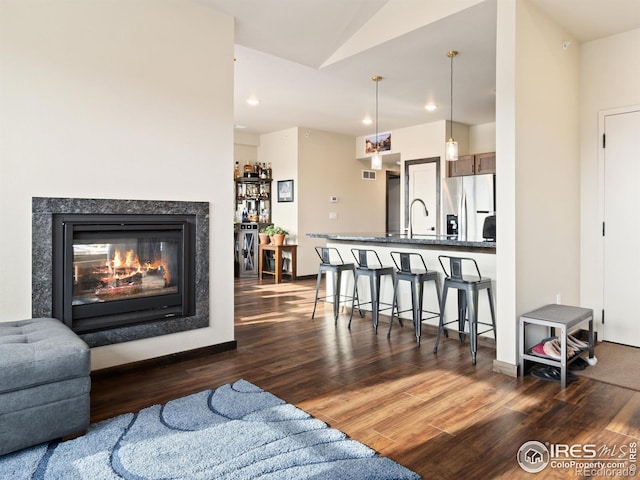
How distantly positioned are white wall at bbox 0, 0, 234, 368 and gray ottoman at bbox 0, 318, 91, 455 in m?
0.78

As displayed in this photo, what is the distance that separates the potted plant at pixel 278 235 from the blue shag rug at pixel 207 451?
5557mm

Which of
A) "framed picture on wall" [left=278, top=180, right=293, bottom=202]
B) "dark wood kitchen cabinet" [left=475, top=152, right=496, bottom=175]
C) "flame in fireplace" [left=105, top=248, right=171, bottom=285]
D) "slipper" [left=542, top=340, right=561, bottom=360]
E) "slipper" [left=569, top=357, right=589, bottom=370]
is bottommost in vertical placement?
"slipper" [left=569, top=357, right=589, bottom=370]

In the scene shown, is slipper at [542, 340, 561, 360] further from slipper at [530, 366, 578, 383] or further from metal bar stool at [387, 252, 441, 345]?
metal bar stool at [387, 252, 441, 345]

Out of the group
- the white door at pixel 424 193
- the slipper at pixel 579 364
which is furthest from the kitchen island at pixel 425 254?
the white door at pixel 424 193

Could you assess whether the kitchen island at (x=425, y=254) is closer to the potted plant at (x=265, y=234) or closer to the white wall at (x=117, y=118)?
the white wall at (x=117, y=118)

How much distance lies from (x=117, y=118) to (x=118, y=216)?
707 millimetres

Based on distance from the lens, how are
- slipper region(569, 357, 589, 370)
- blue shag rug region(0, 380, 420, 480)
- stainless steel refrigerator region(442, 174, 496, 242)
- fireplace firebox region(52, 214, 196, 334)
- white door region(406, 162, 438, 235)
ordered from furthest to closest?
white door region(406, 162, 438, 235) → stainless steel refrigerator region(442, 174, 496, 242) → slipper region(569, 357, 589, 370) → fireplace firebox region(52, 214, 196, 334) → blue shag rug region(0, 380, 420, 480)

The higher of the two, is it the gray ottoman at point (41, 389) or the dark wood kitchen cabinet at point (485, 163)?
the dark wood kitchen cabinet at point (485, 163)

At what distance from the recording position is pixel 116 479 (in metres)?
1.86

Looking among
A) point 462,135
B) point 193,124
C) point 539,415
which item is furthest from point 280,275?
point 539,415

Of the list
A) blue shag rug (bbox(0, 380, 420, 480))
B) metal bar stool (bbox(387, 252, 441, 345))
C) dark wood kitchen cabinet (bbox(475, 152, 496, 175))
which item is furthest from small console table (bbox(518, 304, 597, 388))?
dark wood kitchen cabinet (bbox(475, 152, 496, 175))

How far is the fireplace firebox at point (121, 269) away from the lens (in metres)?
2.94

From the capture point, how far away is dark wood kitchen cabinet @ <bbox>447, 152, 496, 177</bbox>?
6.84m

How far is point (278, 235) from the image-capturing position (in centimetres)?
805
